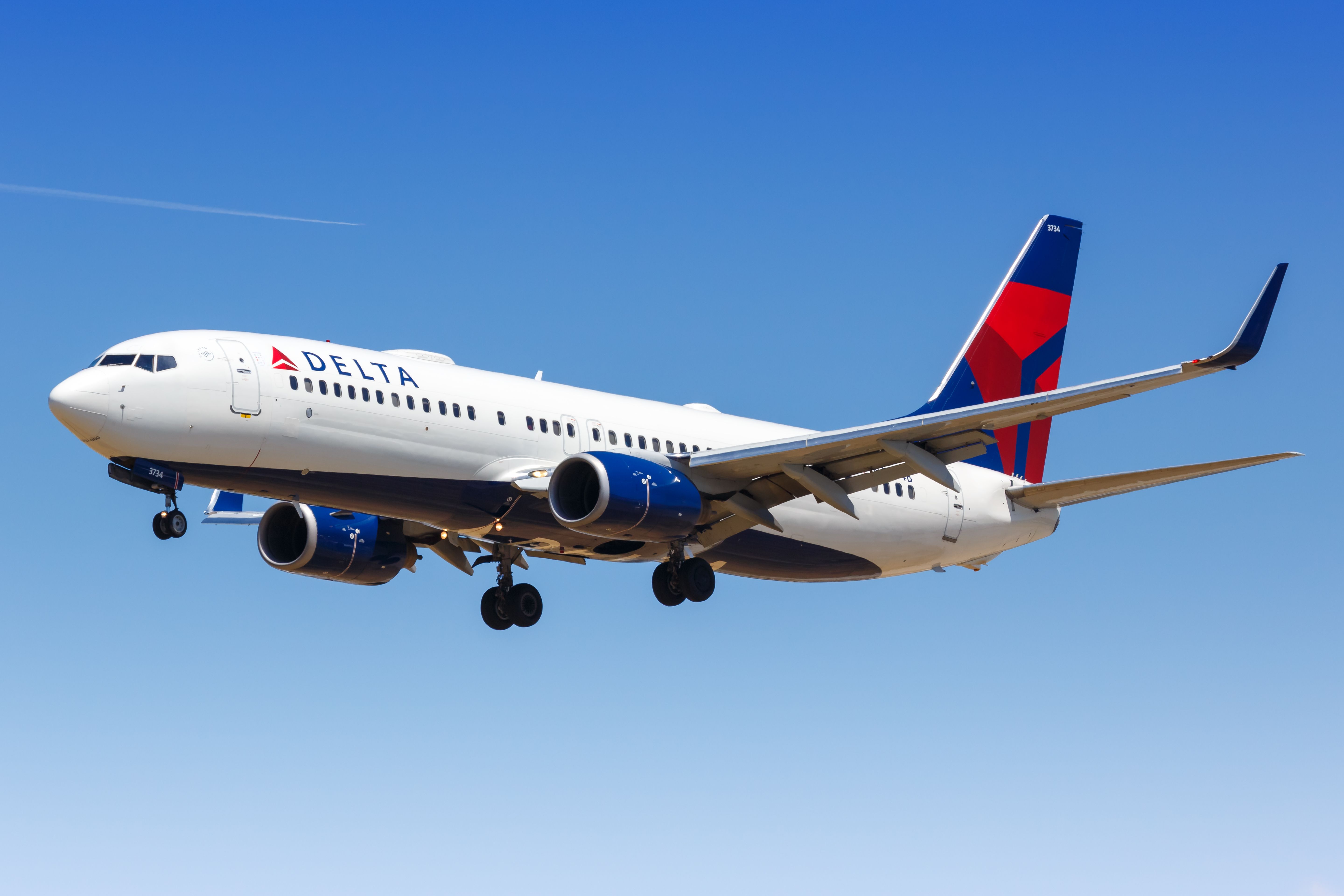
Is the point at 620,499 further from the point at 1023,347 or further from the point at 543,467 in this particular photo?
the point at 1023,347

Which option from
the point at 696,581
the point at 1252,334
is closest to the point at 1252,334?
the point at 1252,334

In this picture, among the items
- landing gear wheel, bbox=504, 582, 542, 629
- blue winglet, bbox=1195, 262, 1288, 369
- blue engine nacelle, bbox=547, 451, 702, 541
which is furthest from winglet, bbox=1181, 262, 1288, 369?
landing gear wheel, bbox=504, 582, 542, 629

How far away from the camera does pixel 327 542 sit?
3669 centimetres

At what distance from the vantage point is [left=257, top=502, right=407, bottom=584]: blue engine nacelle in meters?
36.7

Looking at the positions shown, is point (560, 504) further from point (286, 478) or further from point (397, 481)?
point (286, 478)

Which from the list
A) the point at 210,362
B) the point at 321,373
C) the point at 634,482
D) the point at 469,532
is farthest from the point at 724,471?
the point at 210,362

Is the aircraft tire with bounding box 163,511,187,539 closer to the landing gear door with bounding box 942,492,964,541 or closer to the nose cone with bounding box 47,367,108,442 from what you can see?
the nose cone with bounding box 47,367,108,442

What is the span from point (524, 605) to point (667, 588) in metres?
4.06

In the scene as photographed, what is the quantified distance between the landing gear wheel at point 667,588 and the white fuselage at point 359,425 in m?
0.55

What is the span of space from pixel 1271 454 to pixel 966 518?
10.9m

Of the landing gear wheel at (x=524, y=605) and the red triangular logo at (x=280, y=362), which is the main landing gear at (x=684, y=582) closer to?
the landing gear wheel at (x=524, y=605)

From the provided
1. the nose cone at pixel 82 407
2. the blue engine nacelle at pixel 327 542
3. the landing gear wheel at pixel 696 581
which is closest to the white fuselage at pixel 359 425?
the nose cone at pixel 82 407

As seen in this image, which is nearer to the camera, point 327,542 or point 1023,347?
point 327,542

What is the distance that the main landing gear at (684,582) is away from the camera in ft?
114
